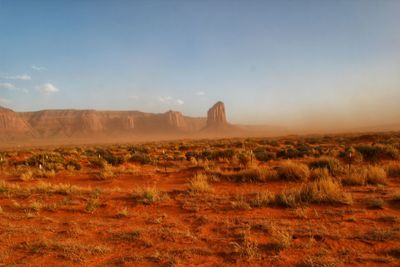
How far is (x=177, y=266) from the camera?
3.96 meters

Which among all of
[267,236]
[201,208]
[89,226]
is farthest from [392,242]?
[89,226]

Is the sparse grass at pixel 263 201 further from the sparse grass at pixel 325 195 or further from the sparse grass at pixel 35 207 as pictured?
the sparse grass at pixel 35 207

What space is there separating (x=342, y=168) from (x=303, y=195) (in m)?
4.51

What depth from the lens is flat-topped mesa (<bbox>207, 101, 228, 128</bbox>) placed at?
142000mm

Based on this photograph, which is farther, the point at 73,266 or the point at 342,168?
the point at 342,168

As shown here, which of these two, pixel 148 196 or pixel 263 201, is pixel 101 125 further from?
pixel 263 201

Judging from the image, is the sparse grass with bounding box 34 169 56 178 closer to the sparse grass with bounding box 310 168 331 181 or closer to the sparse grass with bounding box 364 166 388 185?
the sparse grass with bounding box 310 168 331 181

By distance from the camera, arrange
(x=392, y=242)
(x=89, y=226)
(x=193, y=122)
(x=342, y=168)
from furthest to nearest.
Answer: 1. (x=193, y=122)
2. (x=342, y=168)
3. (x=89, y=226)
4. (x=392, y=242)

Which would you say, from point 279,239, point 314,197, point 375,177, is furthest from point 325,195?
point 375,177

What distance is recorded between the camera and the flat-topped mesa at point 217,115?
142 metres

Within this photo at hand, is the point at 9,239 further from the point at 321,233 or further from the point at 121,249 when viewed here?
the point at 321,233

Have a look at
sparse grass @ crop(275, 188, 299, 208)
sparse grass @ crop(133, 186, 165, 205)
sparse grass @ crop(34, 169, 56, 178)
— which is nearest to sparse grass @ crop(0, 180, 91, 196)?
sparse grass @ crop(133, 186, 165, 205)

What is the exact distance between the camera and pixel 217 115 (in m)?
142

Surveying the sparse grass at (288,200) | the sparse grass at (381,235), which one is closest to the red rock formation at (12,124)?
the sparse grass at (288,200)
